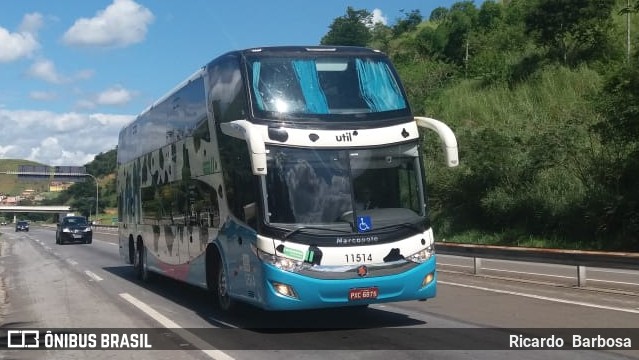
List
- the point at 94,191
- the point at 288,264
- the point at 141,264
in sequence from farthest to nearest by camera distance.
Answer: the point at 94,191 → the point at 141,264 → the point at 288,264

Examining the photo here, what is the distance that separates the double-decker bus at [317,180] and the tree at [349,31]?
9548cm

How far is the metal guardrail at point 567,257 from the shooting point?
1357cm

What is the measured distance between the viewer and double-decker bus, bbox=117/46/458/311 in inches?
339

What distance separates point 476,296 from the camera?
41.0ft

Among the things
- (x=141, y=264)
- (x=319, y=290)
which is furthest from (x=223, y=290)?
(x=141, y=264)

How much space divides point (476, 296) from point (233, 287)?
4.81m

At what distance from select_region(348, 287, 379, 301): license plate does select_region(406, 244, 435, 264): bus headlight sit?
0.66 meters

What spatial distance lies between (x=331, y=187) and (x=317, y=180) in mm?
198

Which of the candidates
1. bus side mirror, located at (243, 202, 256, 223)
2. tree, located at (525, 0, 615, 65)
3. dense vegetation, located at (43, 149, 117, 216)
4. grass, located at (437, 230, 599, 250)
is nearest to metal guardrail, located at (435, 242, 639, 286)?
grass, located at (437, 230, 599, 250)

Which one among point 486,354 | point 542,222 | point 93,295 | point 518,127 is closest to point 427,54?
point 518,127

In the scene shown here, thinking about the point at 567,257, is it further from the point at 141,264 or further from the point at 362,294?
the point at 141,264

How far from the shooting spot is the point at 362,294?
8.72 m

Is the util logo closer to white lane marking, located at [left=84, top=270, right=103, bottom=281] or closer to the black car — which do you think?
white lane marking, located at [left=84, top=270, right=103, bottom=281]

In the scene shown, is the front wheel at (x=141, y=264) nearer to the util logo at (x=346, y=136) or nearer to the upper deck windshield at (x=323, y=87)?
the upper deck windshield at (x=323, y=87)
